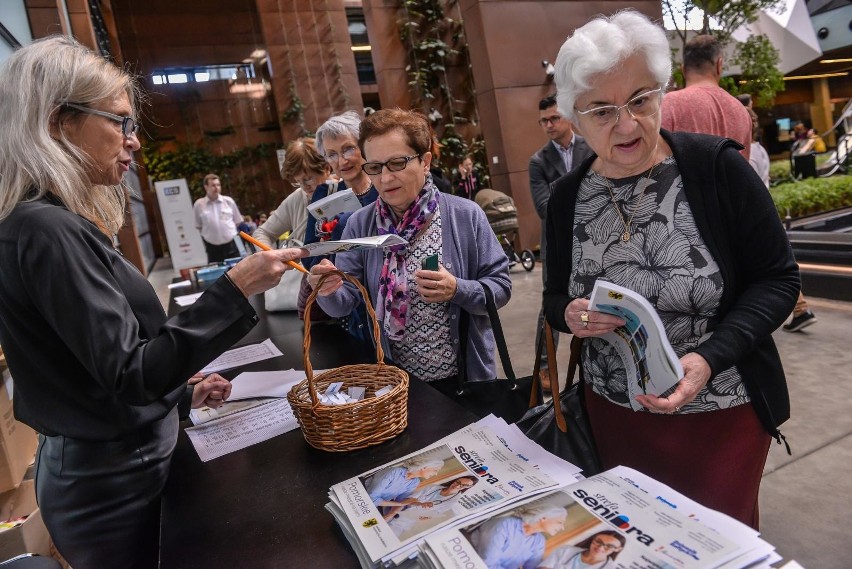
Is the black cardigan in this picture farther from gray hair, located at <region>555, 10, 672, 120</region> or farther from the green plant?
the green plant

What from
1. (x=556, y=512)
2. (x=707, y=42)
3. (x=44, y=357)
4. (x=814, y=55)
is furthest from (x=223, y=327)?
(x=814, y=55)

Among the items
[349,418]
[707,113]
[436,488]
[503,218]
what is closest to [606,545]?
[436,488]

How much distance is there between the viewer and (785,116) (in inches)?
1013

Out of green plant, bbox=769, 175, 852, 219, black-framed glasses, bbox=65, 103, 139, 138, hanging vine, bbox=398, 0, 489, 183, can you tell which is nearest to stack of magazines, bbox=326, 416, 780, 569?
black-framed glasses, bbox=65, 103, 139, 138

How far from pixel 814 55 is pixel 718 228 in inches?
887

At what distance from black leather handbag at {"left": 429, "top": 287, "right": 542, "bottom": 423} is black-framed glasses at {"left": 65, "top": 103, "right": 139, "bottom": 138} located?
3.47 feet

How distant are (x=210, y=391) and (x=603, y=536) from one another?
1146 millimetres

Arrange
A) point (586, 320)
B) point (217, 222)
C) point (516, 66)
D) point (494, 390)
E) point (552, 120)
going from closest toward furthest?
point (586, 320), point (494, 390), point (552, 120), point (516, 66), point (217, 222)

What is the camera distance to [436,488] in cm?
98

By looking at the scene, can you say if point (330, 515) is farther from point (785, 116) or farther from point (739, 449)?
point (785, 116)

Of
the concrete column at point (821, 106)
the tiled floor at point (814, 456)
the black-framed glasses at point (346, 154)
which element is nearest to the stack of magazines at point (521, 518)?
the tiled floor at point (814, 456)

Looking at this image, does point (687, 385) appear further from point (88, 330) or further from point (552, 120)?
point (552, 120)

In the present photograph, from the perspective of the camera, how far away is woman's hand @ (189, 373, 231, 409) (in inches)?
60.4

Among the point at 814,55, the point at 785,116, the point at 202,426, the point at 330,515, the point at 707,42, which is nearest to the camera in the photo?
the point at 330,515
